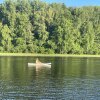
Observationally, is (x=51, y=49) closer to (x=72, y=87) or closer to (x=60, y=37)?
(x=60, y=37)

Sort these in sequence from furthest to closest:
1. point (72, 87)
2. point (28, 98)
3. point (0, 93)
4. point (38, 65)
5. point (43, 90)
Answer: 1. point (38, 65)
2. point (72, 87)
3. point (43, 90)
4. point (0, 93)
5. point (28, 98)

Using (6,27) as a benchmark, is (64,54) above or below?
below

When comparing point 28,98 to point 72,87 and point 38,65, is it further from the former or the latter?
point 38,65

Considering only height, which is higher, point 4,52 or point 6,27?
point 6,27

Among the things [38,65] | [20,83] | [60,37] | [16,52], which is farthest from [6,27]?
[20,83]

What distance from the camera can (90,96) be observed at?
163 ft

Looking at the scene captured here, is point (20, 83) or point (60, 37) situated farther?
point (60, 37)

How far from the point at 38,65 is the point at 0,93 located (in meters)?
55.8

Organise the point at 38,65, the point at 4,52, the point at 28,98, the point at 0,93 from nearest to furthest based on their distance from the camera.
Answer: the point at 28,98
the point at 0,93
the point at 38,65
the point at 4,52

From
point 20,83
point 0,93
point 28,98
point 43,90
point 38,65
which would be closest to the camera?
point 28,98

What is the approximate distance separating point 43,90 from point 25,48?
13774 centimetres

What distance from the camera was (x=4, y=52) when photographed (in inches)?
7367

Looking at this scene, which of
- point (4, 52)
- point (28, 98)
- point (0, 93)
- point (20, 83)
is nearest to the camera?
point (28, 98)

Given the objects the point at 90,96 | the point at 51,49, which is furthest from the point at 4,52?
the point at 90,96
